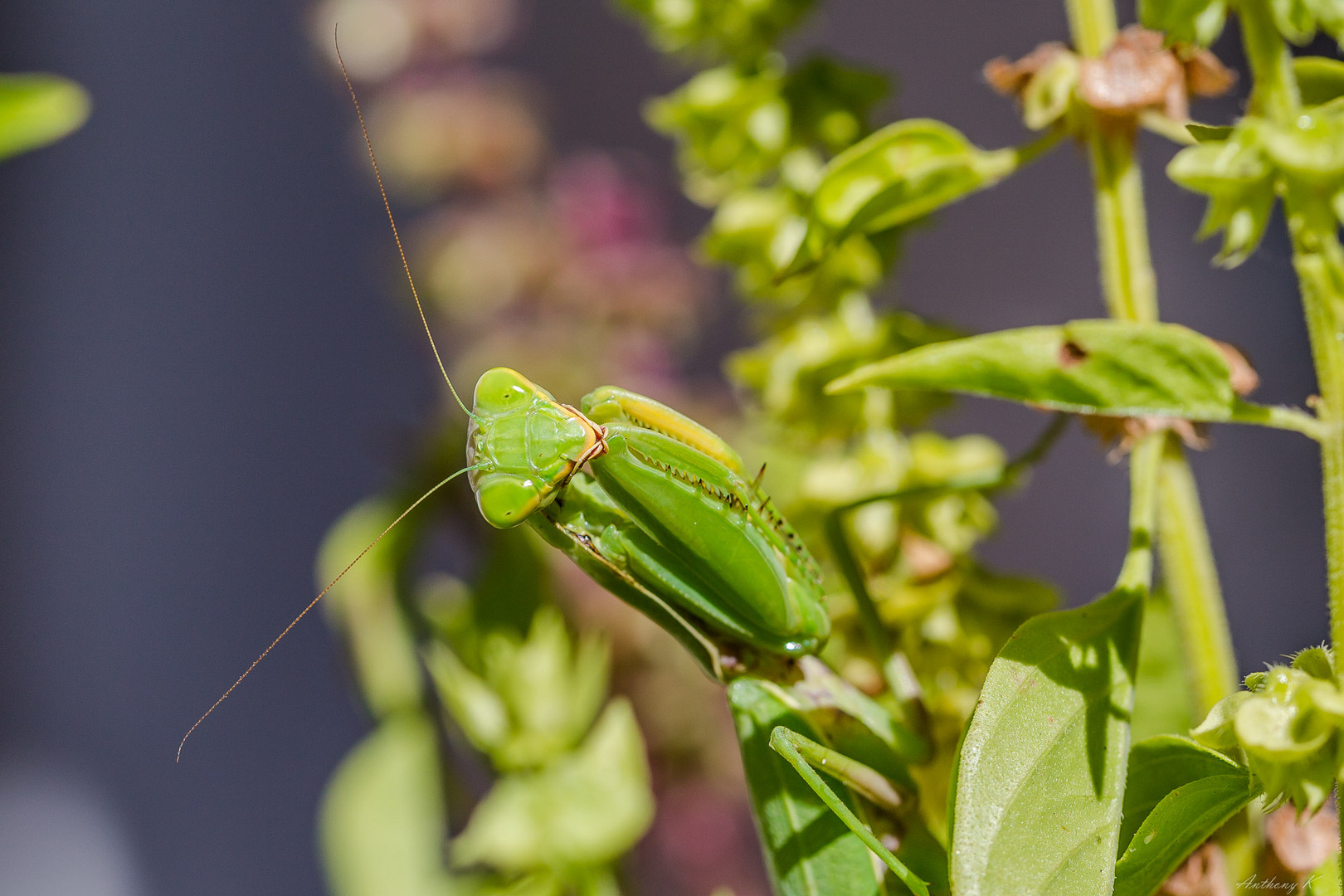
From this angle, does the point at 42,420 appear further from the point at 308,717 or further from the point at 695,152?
the point at 695,152

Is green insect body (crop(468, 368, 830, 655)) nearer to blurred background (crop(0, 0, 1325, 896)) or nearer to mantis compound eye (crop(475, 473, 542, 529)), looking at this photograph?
mantis compound eye (crop(475, 473, 542, 529))

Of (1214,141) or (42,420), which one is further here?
(42,420)

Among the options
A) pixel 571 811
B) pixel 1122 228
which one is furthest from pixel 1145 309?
pixel 571 811

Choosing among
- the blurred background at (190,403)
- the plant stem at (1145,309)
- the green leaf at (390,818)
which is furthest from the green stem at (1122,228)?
the blurred background at (190,403)

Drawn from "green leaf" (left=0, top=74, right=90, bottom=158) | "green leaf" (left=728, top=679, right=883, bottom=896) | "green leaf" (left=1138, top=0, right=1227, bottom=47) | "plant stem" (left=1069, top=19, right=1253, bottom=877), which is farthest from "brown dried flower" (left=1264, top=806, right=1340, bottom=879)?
"green leaf" (left=0, top=74, right=90, bottom=158)

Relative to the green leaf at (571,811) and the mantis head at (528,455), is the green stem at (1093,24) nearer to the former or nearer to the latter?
the mantis head at (528,455)

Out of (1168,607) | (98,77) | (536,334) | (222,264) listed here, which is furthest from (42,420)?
(1168,607)

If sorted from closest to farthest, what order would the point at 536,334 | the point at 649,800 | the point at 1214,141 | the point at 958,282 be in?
the point at 1214,141
the point at 649,800
the point at 536,334
the point at 958,282
